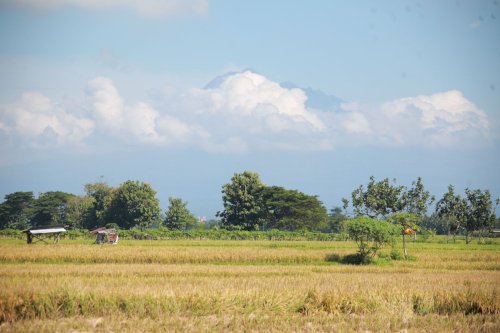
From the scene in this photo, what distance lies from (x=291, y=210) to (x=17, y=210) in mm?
58749

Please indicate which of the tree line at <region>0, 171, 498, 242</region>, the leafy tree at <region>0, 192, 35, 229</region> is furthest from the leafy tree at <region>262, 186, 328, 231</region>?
the leafy tree at <region>0, 192, 35, 229</region>

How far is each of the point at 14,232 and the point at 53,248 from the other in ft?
92.1

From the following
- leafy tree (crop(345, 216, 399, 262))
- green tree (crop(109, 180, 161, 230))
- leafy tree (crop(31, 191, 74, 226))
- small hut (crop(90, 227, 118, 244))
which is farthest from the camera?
leafy tree (crop(31, 191, 74, 226))

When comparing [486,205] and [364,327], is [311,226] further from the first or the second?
[364,327]

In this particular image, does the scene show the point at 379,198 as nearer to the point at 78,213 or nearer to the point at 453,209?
the point at 453,209

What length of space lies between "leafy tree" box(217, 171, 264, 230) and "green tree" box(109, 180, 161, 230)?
1183 cm

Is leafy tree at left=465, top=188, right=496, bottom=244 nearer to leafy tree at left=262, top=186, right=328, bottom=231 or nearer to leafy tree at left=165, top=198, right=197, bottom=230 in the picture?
leafy tree at left=262, top=186, right=328, bottom=231

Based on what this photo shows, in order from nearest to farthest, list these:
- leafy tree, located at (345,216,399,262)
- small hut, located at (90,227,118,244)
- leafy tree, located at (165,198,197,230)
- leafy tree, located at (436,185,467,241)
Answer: leafy tree, located at (345,216,399,262) < small hut, located at (90,227,118,244) < leafy tree, located at (436,185,467,241) < leafy tree, located at (165,198,197,230)

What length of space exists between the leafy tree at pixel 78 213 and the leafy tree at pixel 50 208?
236 centimetres

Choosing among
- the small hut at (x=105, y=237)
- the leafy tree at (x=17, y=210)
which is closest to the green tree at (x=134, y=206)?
the leafy tree at (x=17, y=210)

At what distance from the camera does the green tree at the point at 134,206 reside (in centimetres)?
8012

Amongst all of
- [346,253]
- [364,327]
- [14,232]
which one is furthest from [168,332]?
[14,232]

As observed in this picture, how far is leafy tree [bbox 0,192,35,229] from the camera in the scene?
97750 mm

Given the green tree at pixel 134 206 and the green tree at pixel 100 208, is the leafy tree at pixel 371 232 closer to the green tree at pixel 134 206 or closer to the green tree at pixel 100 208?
the green tree at pixel 134 206
